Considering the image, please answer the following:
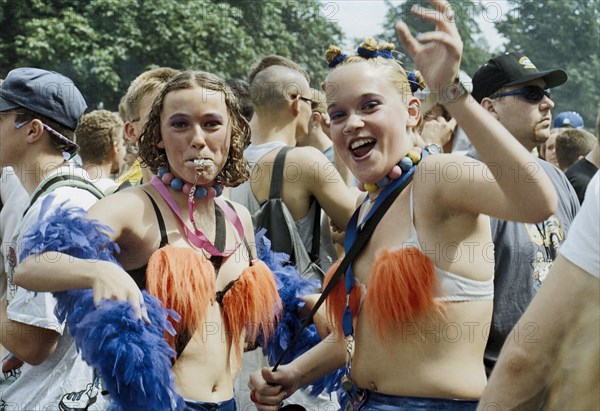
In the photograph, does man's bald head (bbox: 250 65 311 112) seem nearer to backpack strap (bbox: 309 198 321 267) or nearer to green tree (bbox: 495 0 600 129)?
backpack strap (bbox: 309 198 321 267)

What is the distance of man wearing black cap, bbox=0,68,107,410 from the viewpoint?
3.50 metres

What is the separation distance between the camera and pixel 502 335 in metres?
3.79

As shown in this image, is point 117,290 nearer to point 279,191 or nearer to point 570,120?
point 279,191

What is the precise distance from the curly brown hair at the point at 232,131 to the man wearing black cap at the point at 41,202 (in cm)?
37

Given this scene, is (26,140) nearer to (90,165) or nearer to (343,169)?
(90,165)

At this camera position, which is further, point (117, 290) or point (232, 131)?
point (232, 131)

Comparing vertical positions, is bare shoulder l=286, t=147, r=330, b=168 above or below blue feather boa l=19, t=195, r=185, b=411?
below

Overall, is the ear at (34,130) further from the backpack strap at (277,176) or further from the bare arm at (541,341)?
the bare arm at (541,341)

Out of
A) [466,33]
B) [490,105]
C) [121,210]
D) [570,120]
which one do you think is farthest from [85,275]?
[466,33]

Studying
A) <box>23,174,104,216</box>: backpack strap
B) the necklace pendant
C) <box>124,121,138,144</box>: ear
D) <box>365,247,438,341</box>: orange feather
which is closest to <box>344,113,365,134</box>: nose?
<box>365,247,438,341</box>: orange feather

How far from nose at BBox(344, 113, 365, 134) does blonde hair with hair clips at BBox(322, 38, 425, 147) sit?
0.20 m

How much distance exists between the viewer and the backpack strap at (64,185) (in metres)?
3.69

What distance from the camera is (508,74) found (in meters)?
4.38

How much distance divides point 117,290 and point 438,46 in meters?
1.31
